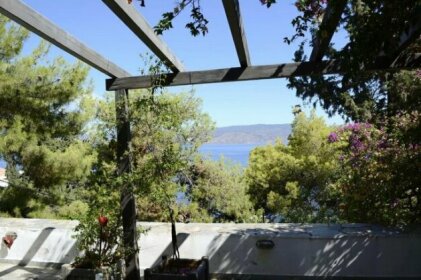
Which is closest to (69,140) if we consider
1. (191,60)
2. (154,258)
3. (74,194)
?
(74,194)

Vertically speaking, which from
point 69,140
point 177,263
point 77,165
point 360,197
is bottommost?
point 177,263

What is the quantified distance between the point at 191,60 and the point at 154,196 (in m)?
1.33

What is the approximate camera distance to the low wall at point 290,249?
3930mm

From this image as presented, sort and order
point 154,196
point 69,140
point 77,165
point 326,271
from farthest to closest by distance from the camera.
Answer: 1. point 69,140
2. point 77,165
3. point 326,271
4. point 154,196

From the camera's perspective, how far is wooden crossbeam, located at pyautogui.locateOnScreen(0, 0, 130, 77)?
214cm

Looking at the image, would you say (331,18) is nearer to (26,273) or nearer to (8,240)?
(26,273)

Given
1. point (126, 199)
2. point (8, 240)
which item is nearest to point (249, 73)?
point (126, 199)

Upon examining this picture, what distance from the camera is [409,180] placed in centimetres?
395

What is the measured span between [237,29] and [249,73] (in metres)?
0.99

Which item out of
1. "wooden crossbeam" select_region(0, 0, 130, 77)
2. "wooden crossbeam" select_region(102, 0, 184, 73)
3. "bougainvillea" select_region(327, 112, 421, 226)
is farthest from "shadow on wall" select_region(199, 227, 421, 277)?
"wooden crossbeam" select_region(0, 0, 130, 77)

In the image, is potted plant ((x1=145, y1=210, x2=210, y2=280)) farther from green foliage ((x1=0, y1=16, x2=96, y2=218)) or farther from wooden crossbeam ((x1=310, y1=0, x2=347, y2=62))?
green foliage ((x1=0, y1=16, x2=96, y2=218))

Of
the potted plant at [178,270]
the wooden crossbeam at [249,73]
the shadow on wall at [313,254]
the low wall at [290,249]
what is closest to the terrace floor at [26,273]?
the low wall at [290,249]

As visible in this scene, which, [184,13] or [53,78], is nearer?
[184,13]

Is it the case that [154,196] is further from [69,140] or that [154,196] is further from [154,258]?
[69,140]
